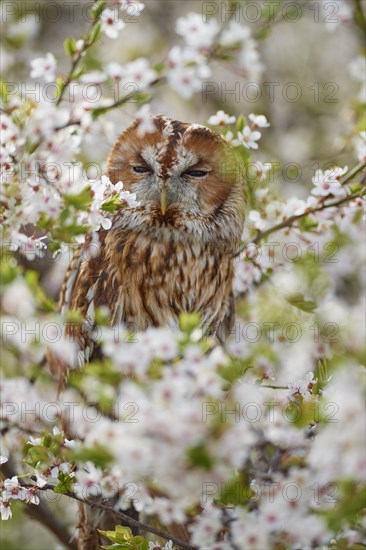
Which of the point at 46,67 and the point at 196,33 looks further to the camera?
the point at 196,33

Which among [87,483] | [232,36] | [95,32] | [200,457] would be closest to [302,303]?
[232,36]

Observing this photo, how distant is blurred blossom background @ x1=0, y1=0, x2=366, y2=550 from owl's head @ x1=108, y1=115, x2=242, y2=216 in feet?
0.39

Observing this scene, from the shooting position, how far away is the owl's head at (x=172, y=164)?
→ 3.37m

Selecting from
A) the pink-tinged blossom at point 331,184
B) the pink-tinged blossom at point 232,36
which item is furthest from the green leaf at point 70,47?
the pink-tinged blossom at point 331,184

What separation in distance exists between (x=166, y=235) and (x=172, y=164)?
369 millimetres

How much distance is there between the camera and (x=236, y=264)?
3.64 metres

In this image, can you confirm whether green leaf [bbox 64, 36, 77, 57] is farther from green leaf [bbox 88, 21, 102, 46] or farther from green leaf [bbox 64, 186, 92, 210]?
green leaf [bbox 64, 186, 92, 210]

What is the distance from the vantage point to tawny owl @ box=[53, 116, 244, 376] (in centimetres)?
341

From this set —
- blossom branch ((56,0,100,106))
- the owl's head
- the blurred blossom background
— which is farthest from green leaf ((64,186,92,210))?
the owl's head

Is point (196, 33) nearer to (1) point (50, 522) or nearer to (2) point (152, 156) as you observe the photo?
(2) point (152, 156)

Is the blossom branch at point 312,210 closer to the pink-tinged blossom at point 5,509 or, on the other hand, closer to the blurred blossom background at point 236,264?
the blurred blossom background at point 236,264

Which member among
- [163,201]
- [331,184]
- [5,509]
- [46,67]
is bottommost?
[5,509]

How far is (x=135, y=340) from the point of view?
201 cm

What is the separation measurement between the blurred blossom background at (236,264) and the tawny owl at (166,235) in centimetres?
14
